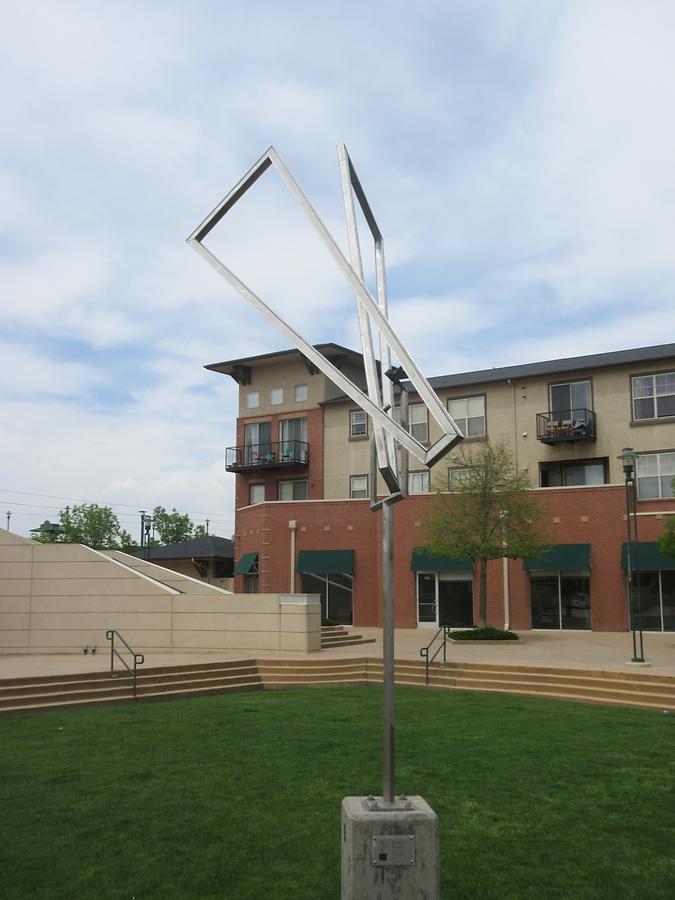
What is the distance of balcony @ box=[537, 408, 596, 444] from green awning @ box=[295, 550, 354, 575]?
32.7ft

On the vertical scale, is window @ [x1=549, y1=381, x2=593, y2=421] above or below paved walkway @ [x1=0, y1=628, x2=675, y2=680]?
above

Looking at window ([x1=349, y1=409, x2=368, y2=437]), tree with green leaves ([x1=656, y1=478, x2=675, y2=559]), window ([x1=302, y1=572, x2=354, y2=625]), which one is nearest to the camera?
tree with green leaves ([x1=656, y1=478, x2=675, y2=559])

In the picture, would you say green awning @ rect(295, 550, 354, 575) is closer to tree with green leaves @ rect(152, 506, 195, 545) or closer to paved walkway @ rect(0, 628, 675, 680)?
paved walkway @ rect(0, 628, 675, 680)

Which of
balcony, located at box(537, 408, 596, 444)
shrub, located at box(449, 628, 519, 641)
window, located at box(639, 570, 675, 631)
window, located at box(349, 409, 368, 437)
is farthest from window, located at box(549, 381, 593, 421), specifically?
shrub, located at box(449, 628, 519, 641)

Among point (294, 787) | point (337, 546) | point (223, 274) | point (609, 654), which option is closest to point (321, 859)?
point (294, 787)

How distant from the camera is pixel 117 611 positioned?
23.3m

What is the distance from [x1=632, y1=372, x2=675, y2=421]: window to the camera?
Result: 33438mm

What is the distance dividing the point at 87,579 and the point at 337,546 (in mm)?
14754

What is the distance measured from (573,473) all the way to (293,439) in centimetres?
1473

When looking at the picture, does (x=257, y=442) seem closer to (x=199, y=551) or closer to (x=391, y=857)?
(x=199, y=551)

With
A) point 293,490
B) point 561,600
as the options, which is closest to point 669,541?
point 561,600

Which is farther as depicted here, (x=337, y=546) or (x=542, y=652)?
(x=337, y=546)

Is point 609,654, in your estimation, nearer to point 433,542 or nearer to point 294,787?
point 433,542

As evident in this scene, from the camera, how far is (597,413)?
34.9 m
